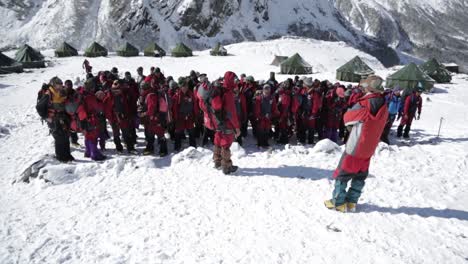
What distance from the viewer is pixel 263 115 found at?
29.5ft

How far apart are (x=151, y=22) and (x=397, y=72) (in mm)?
79228

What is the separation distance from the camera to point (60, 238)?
4.58 m

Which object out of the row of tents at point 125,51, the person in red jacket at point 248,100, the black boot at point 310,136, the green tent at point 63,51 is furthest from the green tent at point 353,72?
the green tent at point 63,51

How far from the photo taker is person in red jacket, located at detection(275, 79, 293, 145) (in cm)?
931

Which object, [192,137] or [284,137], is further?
[284,137]

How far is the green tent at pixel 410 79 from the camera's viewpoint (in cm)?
2458

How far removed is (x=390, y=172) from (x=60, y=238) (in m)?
6.30

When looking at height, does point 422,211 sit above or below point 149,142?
below

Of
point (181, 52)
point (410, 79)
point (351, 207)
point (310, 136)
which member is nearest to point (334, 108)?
point (310, 136)

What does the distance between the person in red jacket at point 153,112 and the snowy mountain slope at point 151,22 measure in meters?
79.9

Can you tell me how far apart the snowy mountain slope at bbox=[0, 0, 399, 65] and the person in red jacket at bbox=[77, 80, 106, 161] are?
260 ft

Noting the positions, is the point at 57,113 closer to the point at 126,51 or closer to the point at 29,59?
the point at 29,59

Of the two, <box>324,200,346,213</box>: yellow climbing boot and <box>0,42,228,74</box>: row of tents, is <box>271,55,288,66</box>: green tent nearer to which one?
<box>0,42,228,74</box>: row of tents

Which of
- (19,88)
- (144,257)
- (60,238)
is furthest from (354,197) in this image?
(19,88)
